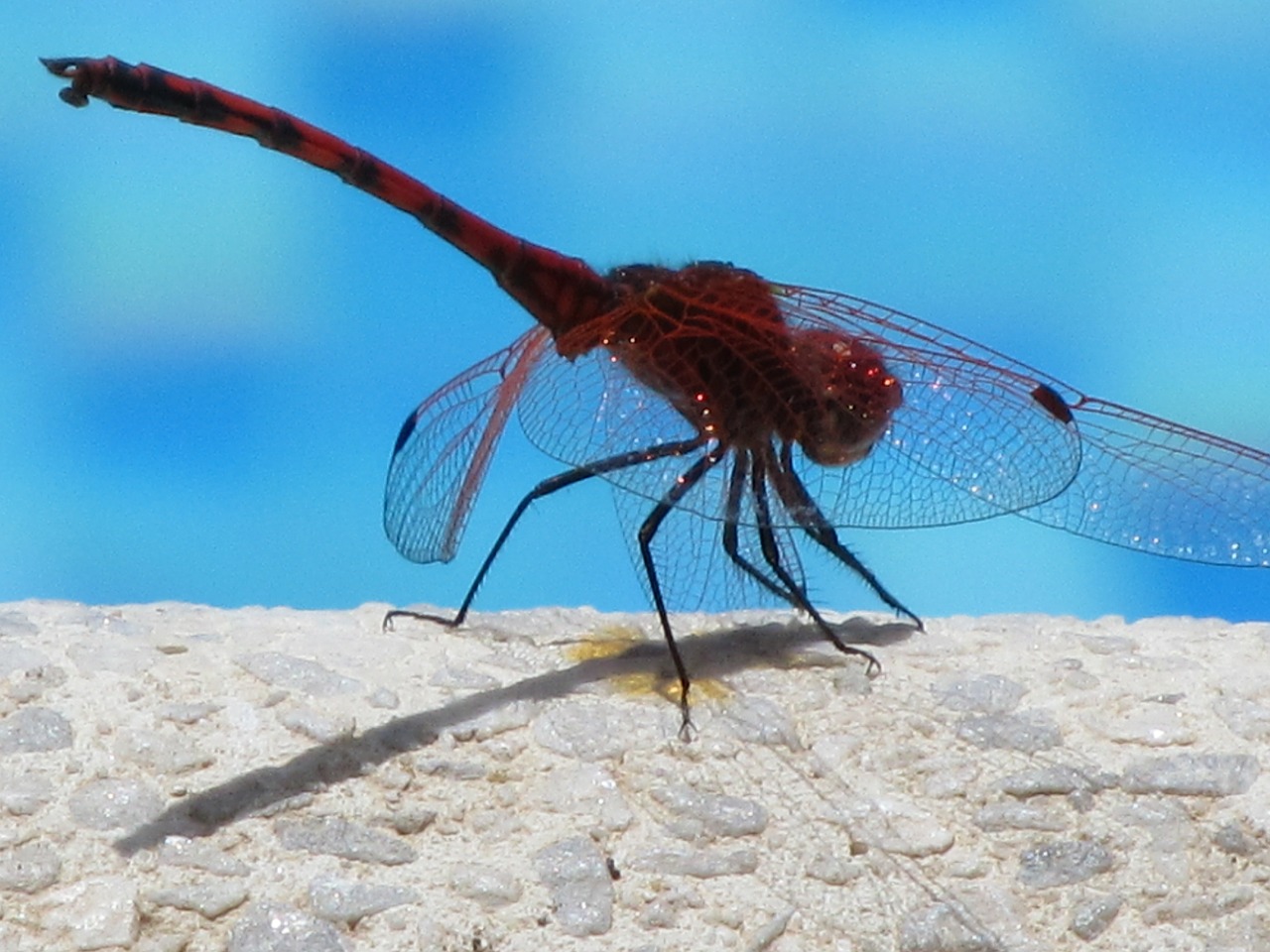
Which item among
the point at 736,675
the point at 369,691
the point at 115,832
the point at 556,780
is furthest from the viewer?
the point at 736,675

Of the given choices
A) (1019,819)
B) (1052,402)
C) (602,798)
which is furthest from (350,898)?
(1052,402)

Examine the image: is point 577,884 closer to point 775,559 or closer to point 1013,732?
point 1013,732

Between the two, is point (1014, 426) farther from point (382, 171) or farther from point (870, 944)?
point (382, 171)

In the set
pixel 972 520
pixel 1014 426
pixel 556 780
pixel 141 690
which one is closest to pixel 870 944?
pixel 556 780

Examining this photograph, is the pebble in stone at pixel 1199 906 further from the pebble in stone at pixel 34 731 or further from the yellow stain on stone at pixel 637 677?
the pebble in stone at pixel 34 731

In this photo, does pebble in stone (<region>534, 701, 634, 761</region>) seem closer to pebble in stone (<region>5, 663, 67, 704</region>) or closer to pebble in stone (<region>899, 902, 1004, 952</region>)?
pebble in stone (<region>899, 902, 1004, 952</region>)

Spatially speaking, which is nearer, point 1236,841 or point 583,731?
point 1236,841

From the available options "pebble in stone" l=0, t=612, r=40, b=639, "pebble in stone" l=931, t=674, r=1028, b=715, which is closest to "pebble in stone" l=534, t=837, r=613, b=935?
"pebble in stone" l=931, t=674, r=1028, b=715
